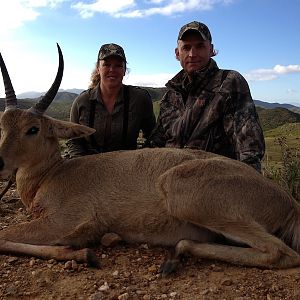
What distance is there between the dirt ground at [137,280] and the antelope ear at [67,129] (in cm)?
191

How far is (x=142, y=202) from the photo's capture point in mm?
5656

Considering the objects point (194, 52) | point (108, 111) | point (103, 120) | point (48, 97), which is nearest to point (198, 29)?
point (194, 52)

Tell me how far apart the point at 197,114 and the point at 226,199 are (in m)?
3.09

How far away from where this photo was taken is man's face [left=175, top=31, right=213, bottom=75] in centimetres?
816

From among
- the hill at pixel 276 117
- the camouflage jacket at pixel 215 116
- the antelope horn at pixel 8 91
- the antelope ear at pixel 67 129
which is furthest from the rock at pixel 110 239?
the hill at pixel 276 117

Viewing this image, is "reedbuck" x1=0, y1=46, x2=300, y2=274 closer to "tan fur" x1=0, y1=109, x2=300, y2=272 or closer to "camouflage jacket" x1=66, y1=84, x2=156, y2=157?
"tan fur" x1=0, y1=109, x2=300, y2=272

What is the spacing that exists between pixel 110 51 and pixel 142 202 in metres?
4.04

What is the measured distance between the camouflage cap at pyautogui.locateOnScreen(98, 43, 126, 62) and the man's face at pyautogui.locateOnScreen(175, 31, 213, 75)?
1.23m

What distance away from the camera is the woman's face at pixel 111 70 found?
876cm

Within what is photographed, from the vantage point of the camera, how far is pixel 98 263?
16.9ft

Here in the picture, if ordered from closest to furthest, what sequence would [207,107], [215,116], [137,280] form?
[137,280], [215,116], [207,107]

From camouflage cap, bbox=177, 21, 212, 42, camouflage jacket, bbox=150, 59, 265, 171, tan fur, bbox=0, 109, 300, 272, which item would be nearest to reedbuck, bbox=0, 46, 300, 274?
tan fur, bbox=0, 109, 300, 272

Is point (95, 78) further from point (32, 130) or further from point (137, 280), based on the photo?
point (137, 280)

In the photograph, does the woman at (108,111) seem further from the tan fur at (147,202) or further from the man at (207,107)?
the tan fur at (147,202)
